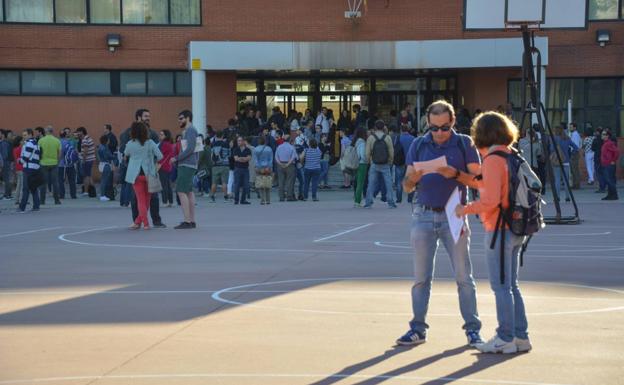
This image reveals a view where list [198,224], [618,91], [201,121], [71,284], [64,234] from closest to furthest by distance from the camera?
[71,284]
[64,234]
[198,224]
[201,121]
[618,91]

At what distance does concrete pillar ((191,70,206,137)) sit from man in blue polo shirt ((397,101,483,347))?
25523mm

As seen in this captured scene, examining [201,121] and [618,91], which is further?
[618,91]

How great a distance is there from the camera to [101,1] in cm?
3522

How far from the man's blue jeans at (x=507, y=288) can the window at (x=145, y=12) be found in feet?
93.3

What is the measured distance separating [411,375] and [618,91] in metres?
30.5

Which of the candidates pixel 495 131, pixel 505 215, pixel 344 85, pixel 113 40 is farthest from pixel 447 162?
pixel 344 85

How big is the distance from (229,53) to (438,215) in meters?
26.4

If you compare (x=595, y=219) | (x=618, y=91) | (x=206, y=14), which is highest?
(x=206, y=14)

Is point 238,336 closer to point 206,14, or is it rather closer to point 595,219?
point 595,219

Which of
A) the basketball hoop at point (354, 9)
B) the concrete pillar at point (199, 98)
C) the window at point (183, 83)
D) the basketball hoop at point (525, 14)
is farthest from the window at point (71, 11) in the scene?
the basketball hoop at point (525, 14)

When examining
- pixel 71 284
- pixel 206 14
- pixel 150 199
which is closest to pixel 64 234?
pixel 150 199

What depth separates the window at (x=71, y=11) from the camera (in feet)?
115

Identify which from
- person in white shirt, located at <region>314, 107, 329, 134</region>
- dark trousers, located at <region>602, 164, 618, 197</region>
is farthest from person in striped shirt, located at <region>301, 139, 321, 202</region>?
dark trousers, located at <region>602, 164, 618, 197</region>

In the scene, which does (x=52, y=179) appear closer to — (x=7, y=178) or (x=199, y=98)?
(x=7, y=178)
